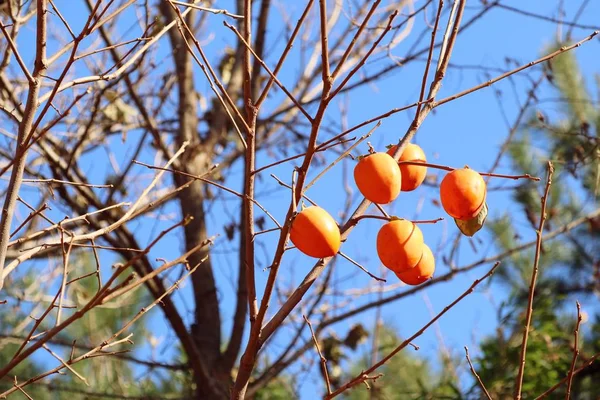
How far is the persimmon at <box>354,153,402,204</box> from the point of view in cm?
Result: 159

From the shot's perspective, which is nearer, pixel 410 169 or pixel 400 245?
pixel 400 245

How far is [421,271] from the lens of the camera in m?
1.68

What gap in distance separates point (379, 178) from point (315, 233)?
184 millimetres

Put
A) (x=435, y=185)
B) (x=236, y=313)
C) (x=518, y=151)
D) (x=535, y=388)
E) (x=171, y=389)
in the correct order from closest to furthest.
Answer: (x=535, y=388), (x=236, y=313), (x=435, y=185), (x=171, y=389), (x=518, y=151)

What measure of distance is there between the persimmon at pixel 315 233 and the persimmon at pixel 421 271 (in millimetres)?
206

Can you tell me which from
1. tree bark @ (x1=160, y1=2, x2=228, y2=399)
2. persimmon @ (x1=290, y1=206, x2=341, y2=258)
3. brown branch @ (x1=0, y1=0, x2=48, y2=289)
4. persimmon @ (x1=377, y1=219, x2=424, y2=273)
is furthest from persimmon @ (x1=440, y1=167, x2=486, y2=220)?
tree bark @ (x1=160, y1=2, x2=228, y2=399)

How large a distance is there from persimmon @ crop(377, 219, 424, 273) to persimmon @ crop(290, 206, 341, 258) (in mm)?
116

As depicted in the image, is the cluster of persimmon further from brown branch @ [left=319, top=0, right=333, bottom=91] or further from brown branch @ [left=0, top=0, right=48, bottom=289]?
brown branch @ [left=0, top=0, right=48, bottom=289]

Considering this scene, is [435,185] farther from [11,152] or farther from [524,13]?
[11,152]

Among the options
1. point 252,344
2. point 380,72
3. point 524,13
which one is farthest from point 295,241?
point 380,72

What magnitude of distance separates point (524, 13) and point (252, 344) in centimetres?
230

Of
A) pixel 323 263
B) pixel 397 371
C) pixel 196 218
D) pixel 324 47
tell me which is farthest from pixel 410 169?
pixel 397 371

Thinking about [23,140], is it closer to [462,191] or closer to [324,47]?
[324,47]

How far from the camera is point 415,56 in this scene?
373cm
